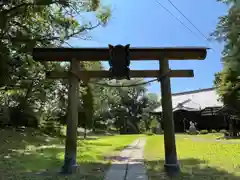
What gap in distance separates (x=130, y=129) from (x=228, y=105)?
1972cm

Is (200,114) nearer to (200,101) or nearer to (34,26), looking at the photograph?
(200,101)

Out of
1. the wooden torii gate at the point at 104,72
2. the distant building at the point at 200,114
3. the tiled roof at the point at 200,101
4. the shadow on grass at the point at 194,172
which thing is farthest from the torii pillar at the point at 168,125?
the tiled roof at the point at 200,101

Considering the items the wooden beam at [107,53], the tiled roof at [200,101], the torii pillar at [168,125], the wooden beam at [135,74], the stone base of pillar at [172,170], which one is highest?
the tiled roof at [200,101]

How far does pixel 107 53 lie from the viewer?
6.28 metres

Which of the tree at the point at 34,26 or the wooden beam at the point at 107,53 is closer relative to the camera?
the wooden beam at the point at 107,53

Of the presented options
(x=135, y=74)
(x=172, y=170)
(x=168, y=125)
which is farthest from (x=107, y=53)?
(x=172, y=170)

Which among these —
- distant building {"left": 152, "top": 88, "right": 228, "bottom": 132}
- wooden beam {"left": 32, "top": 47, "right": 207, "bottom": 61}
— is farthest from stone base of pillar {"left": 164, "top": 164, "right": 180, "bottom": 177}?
distant building {"left": 152, "top": 88, "right": 228, "bottom": 132}

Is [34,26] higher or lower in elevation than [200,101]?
higher

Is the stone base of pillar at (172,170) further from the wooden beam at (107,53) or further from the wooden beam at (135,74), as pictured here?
the wooden beam at (107,53)

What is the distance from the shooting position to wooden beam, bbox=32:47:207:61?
621cm

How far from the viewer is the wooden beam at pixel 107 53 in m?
6.21

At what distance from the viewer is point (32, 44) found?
403 inches

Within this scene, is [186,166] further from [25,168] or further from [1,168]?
[1,168]

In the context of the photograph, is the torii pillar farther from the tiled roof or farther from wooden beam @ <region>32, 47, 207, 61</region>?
the tiled roof
